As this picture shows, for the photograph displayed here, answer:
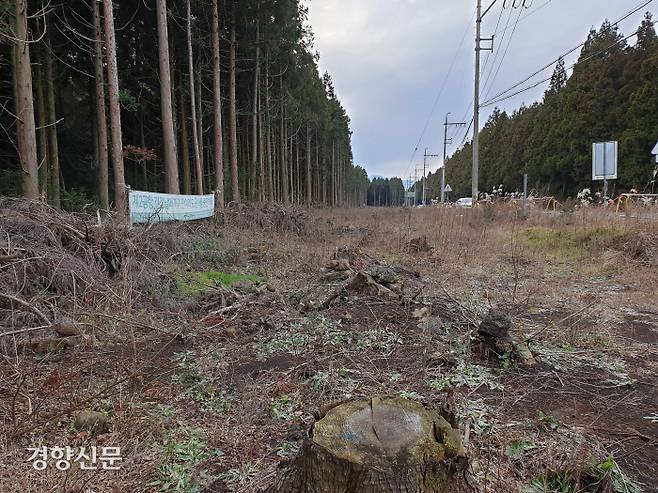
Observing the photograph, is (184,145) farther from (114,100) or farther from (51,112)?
(114,100)

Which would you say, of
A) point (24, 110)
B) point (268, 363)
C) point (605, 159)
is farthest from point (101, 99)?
point (605, 159)

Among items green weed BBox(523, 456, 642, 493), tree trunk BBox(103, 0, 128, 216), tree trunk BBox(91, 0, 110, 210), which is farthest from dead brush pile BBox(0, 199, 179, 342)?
tree trunk BBox(91, 0, 110, 210)

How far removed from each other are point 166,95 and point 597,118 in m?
25.2

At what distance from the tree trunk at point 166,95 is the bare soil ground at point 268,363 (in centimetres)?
398

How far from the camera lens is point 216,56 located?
11977 millimetres

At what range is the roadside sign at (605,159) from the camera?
9.77 meters

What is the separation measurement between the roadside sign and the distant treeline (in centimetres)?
627

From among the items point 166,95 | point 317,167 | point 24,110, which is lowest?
point 24,110

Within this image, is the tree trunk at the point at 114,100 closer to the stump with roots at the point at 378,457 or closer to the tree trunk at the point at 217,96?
the tree trunk at the point at 217,96

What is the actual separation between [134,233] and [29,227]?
121 cm

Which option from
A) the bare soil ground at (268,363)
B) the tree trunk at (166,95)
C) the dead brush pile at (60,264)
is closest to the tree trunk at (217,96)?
the tree trunk at (166,95)

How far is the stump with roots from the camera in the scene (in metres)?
1.15

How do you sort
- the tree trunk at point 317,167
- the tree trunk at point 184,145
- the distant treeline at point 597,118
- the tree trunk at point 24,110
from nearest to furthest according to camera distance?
the tree trunk at point 24,110, the tree trunk at point 184,145, the distant treeline at point 597,118, the tree trunk at point 317,167

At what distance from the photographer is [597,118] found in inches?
941
